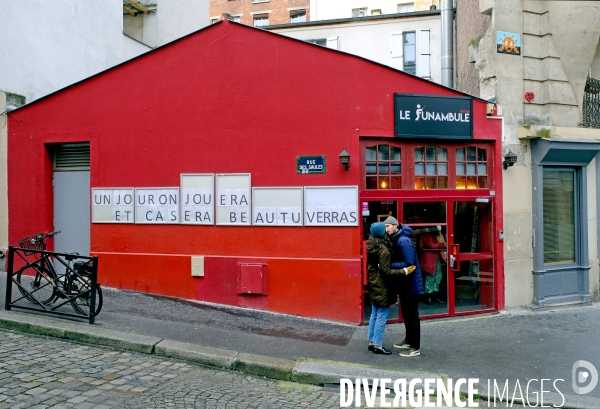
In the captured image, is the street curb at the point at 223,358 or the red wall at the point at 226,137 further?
the red wall at the point at 226,137

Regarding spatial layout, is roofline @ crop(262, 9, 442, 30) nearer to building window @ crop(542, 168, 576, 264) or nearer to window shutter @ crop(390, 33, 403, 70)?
window shutter @ crop(390, 33, 403, 70)

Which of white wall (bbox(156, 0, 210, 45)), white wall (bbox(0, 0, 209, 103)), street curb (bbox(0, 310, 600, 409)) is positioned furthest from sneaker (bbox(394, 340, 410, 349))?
white wall (bbox(156, 0, 210, 45))

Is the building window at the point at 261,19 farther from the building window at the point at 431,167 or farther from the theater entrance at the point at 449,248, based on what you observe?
the theater entrance at the point at 449,248

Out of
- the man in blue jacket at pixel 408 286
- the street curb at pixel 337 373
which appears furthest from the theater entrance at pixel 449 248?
the street curb at pixel 337 373

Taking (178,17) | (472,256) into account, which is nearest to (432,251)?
(472,256)

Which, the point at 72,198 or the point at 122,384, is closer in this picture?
the point at 122,384

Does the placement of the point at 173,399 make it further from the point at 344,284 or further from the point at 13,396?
the point at 344,284

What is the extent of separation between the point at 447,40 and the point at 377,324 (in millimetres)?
9097

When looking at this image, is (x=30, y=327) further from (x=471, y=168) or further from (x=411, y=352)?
(x=471, y=168)

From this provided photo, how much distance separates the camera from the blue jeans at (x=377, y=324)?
266 inches

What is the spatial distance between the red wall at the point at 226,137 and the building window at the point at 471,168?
0.40 meters

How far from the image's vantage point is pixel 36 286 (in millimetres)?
7812

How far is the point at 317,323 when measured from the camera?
27.0 feet

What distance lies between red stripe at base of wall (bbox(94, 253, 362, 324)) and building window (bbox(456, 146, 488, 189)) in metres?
2.50
